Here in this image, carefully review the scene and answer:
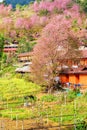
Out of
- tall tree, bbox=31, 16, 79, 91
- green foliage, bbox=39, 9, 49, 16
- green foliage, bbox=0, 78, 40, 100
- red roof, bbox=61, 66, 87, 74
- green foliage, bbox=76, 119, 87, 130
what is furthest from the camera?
green foliage, bbox=39, 9, 49, 16

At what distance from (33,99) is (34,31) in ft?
128

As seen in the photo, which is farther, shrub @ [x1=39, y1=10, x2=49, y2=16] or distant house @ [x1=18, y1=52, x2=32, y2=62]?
shrub @ [x1=39, y1=10, x2=49, y2=16]

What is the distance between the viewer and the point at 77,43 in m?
33.9

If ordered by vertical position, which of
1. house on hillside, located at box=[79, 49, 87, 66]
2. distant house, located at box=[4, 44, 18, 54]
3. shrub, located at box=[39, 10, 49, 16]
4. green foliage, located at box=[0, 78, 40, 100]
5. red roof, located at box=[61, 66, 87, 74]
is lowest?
green foliage, located at box=[0, 78, 40, 100]

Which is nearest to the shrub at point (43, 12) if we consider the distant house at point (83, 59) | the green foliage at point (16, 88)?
the distant house at point (83, 59)

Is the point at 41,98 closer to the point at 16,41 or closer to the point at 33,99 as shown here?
the point at 33,99

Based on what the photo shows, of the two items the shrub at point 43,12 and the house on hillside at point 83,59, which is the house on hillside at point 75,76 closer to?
the house on hillside at point 83,59

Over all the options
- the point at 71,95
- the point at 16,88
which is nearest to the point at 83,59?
the point at 16,88

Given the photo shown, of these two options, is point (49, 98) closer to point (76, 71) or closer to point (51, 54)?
point (51, 54)

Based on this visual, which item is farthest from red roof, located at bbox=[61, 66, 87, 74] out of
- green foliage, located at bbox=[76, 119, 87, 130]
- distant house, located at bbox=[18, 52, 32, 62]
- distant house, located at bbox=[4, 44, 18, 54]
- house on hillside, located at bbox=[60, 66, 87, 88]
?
distant house, located at bbox=[4, 44, 18, 54]

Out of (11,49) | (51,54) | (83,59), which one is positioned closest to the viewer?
(51,54)

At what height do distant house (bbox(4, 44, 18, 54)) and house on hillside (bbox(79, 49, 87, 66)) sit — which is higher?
house on hillside (bbox(79, 49, 87, 66))

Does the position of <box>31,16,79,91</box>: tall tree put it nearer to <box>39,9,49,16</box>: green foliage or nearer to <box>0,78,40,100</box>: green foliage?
<box>0,78,40,100</box>: green foliage

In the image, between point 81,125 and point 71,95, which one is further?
point 71,95
